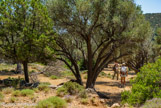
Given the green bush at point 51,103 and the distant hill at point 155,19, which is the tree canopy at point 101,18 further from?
the distant hill at point 155,19

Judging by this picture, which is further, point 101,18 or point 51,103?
point 101,18

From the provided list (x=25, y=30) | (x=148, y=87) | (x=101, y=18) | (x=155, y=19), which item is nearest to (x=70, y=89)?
(x=25, y=30)

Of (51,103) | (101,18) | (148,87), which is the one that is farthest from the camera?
(101,18)

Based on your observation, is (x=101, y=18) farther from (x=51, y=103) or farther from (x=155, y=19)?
(x=155, y=19)

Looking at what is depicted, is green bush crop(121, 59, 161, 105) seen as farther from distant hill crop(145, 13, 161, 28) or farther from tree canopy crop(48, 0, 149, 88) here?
distant hill crop(145, 13, 161, 28)

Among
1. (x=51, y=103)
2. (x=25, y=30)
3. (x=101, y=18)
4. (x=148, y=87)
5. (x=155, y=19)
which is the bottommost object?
(x=51, y=103)

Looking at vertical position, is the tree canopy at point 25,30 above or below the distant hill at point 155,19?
below

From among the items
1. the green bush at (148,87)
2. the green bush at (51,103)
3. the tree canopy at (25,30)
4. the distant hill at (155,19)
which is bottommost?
the green bush at (51,103)

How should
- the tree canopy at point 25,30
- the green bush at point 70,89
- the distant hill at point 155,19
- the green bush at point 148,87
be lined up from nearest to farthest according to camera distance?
the green bush at point 148,87, the green bush at point 70,89, the tree canopy at point 25,30, the distant hill at point 155,19

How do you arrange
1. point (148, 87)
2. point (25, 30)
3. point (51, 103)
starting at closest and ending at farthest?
point (148, 87) → point (51, 103) → point (25, 30)

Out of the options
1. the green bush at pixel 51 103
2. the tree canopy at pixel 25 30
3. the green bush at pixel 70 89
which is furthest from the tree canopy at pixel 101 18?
the green bush at pixel 51 103

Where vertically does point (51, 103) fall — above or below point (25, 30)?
below

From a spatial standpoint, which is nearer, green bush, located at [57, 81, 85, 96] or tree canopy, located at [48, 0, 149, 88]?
green bush, located at [57, 81, 85, 96]

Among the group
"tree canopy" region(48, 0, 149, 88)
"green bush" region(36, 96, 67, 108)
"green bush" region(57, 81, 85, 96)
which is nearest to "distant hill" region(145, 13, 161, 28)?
"tree canopy" region(48, 0, 149, 88)
